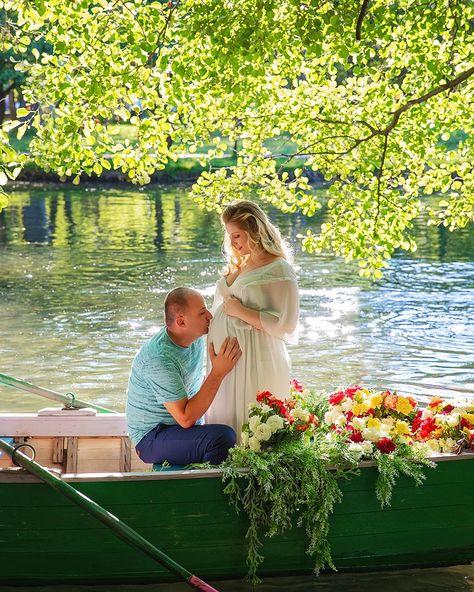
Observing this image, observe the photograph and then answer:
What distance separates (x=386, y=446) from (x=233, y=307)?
131 cm

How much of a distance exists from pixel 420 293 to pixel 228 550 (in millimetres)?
13674

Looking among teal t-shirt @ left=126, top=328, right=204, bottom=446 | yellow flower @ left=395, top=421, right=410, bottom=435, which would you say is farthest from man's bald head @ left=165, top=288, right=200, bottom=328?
yellow flower @ left=395, top=421, right=410, bottom=435

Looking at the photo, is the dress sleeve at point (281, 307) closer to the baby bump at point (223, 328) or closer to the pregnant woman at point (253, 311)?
the pregnant woman at point (253, 311)

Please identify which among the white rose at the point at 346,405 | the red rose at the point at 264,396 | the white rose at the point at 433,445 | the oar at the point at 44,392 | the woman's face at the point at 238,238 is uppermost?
the woman's face at the point at 238,238

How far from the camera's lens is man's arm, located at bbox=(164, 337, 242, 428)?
21.3 feet

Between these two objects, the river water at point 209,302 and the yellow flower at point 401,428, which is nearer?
the yellow flower at point 401,428

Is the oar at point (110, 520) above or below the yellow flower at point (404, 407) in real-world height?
below

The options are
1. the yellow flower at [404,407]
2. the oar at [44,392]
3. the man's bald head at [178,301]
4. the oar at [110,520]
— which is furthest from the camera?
the oar at [44,392]

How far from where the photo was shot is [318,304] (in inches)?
735

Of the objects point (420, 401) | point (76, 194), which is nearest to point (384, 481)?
point (420, 401)

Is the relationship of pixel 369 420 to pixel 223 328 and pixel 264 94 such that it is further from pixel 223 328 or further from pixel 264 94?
pixel 264 94

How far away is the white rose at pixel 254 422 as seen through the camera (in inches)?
251

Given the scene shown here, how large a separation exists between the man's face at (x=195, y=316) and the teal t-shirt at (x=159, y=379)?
0.15 metres

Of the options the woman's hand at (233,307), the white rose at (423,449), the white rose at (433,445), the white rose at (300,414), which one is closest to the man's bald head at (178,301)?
the woman's hand at (233,307)
